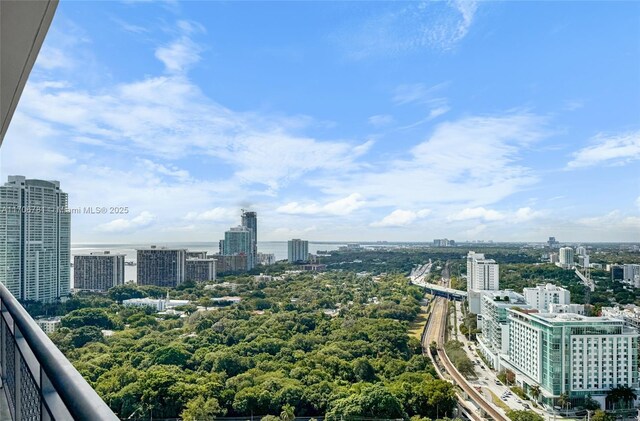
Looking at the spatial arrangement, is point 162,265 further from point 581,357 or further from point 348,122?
point 581,357

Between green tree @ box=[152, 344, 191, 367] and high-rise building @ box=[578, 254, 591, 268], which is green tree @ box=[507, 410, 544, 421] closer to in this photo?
high-rise building @ box=[578, 254, 591, 268]

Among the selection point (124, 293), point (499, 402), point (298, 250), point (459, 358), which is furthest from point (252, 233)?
point (499, 402)

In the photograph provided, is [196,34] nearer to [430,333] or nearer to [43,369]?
[430,333]

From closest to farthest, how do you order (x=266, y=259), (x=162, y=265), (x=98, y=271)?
1. (x=98, y=271)
2. (x=162, y=265)
3. (x=266, y=259)

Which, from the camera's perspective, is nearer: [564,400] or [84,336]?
[564,400]

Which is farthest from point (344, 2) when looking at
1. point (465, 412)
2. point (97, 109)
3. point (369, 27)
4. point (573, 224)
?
point (97, 109)

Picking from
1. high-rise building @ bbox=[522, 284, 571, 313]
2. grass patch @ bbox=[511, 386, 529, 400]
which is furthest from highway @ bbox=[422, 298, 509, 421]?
high-rise building @ bbox=[522, 284, 571, 313]
